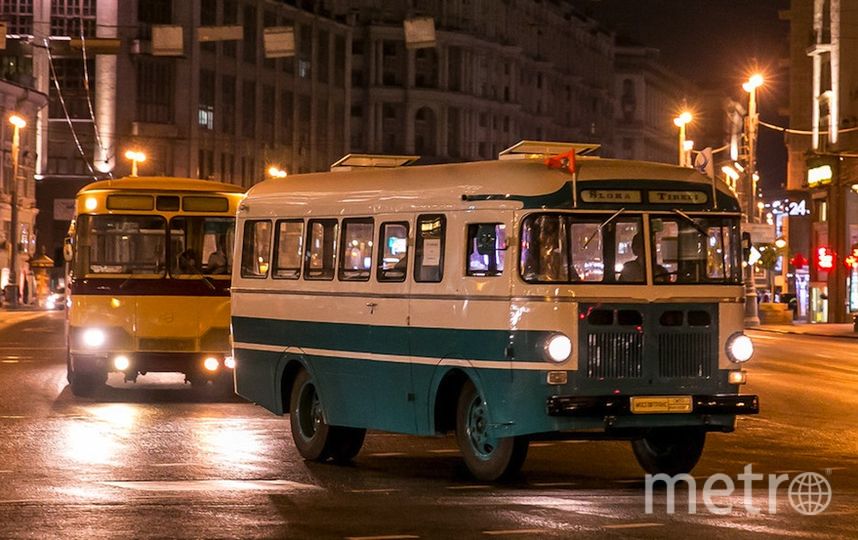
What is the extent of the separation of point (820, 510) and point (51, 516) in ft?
17.6

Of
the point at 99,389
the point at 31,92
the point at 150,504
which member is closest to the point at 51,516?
the point at 150,504

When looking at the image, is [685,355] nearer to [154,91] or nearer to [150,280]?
[150,280]

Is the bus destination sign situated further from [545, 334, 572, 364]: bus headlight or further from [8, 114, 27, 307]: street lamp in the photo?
[8, 114, 27, 307]: street lamp

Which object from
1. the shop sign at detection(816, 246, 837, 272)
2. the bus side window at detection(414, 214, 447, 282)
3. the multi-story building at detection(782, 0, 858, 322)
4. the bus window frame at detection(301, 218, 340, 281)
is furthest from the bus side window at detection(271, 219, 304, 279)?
the shop sign at detection(816, 246, 837, 272)

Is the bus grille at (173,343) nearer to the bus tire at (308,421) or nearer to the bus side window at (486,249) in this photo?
the bus tire at (308,421)

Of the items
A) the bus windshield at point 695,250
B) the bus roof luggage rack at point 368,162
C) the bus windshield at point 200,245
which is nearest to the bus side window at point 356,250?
the bus roof luggage rack at point 368,162

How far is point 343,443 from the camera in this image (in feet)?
55.3

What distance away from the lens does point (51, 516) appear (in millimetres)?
12617

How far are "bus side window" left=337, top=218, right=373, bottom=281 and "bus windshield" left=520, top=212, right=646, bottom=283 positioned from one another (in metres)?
2.10

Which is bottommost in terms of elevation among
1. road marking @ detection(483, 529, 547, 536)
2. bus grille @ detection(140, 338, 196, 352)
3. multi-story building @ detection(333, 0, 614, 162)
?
road marking @ detection(483, 529, 547, 536)

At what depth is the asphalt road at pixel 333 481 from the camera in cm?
1220

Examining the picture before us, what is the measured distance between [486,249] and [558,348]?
1137mm

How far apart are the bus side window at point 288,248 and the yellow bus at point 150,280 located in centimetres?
704

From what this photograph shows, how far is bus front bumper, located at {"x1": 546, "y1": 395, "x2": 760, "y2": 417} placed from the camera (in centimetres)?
1420
